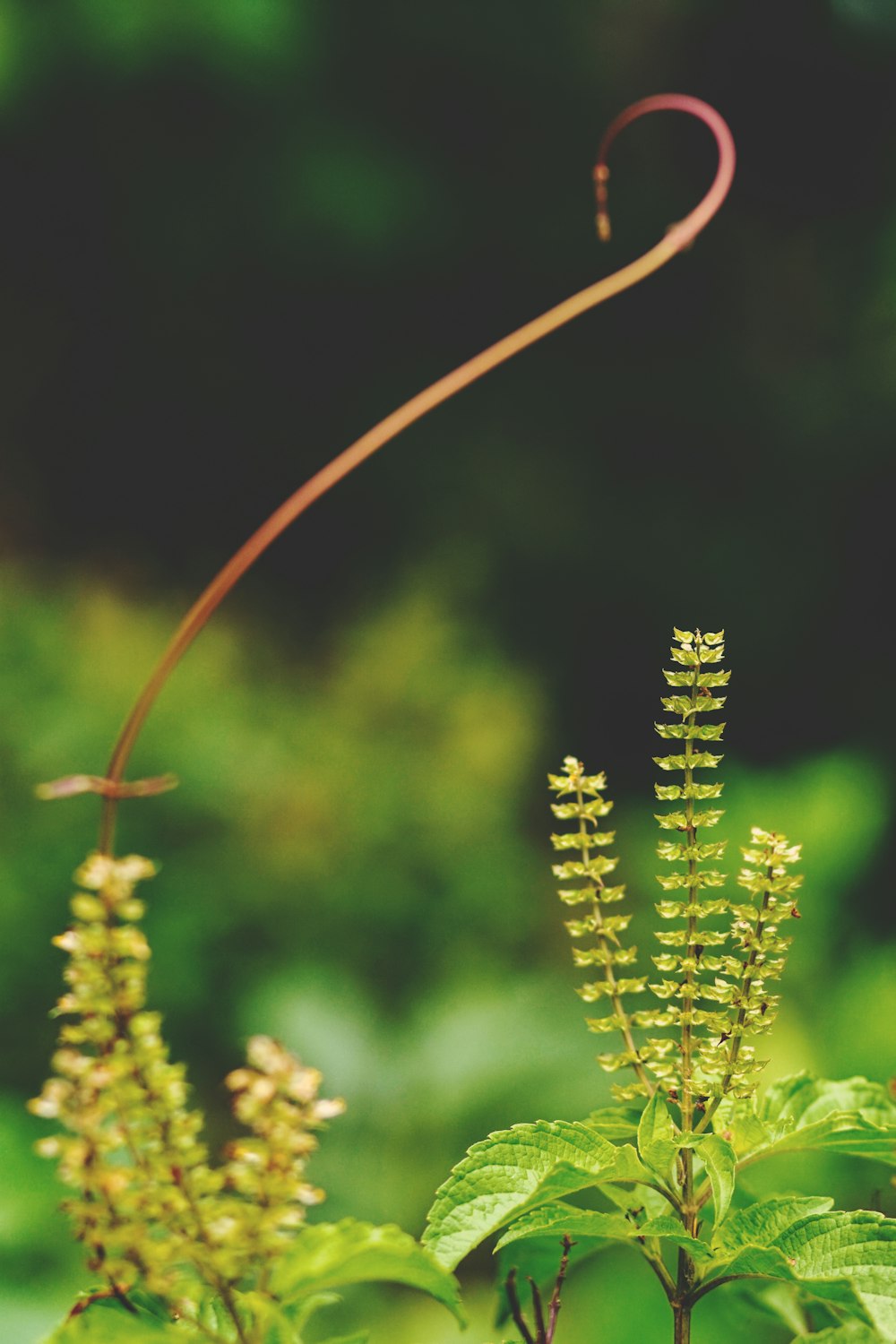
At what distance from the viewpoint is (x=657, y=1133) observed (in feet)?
1.17

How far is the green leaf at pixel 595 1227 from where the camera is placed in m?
0.35

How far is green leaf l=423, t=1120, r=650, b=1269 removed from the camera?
34 centimetres

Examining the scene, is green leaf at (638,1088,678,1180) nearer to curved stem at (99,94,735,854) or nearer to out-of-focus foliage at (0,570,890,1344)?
curved stem at (99,94,735,854)

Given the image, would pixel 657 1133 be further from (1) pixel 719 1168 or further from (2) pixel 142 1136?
(2) pixel 142 1136

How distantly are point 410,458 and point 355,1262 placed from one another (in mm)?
2323

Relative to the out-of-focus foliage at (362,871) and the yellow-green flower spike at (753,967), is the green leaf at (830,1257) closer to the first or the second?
the yellow-green flower spike at (753,967)

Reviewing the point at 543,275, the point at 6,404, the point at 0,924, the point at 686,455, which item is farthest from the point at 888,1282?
the point at 6,404

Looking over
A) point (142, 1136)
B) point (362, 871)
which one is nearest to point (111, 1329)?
point (142, 1136)

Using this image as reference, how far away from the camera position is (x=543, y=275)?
8.19 ft

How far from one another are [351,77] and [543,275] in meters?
0.54

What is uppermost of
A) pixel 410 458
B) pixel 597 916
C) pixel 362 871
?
pixel 410 458

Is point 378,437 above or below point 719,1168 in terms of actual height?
above

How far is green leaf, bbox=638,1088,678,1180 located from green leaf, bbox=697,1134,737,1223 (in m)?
0.01

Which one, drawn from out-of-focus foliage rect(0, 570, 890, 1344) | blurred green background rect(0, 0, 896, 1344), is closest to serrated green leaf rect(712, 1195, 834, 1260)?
out-of-focus foliage rect(0, 570, 890, 1344)
